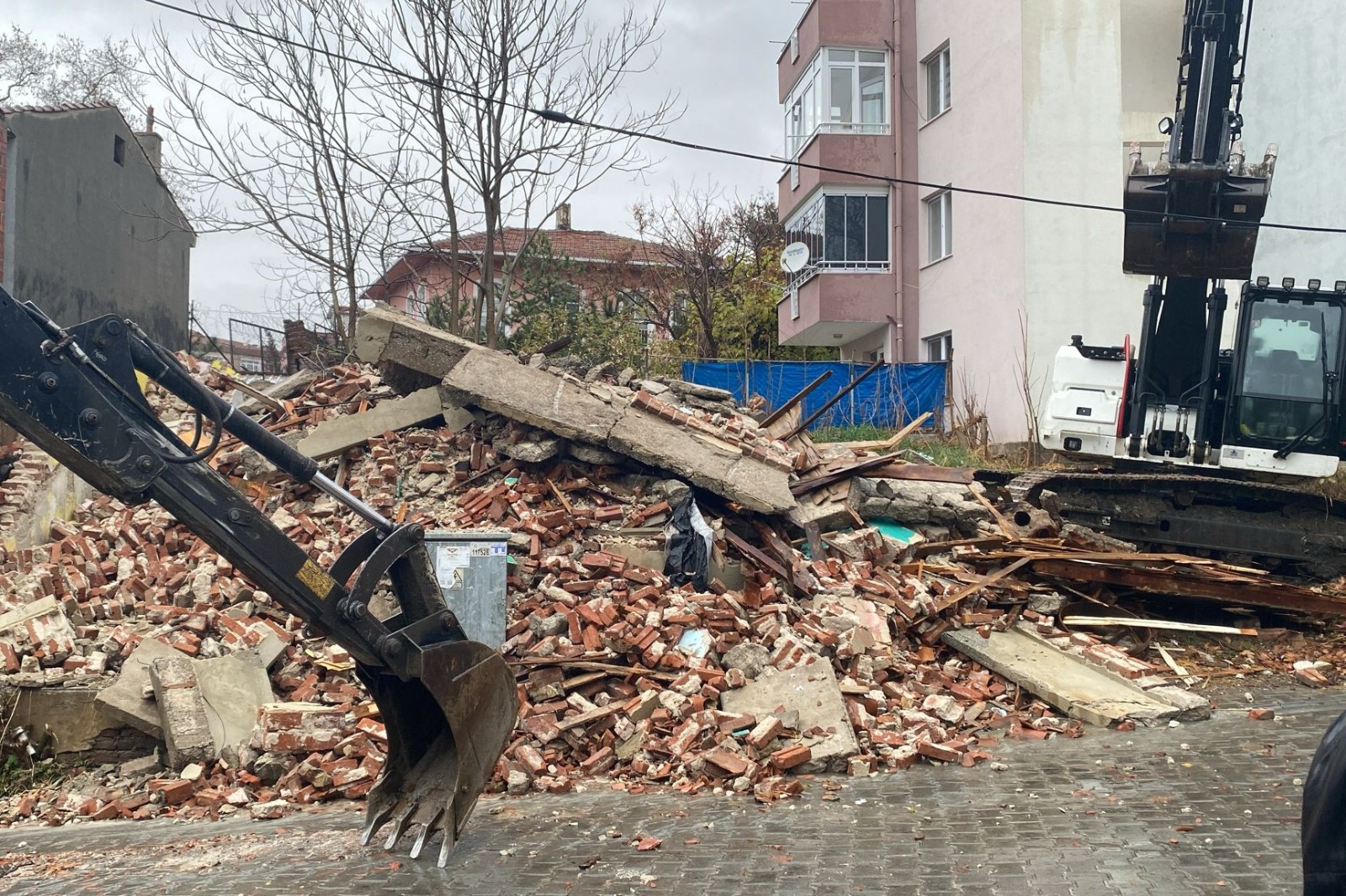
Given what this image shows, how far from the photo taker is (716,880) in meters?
5.23

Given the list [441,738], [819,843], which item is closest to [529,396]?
[441,738]

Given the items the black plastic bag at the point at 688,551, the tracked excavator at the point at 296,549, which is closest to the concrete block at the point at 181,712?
the tracked excavator at the point at 296,549

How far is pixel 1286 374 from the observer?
1194cm

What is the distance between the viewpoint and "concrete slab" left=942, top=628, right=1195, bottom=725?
8.20m

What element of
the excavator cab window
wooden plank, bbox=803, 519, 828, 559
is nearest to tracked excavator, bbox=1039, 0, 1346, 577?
the excavator cab window

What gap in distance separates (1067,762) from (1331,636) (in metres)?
5.23

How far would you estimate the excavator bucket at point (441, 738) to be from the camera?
17.8ft

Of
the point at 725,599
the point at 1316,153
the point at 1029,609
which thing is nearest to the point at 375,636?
the point at 725,599

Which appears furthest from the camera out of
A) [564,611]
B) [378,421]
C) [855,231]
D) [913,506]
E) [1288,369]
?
[855,231]

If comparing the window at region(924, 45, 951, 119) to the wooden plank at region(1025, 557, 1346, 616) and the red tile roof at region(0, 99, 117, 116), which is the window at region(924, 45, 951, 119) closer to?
the wooden plank at region(1025, 557, 1346, 616)

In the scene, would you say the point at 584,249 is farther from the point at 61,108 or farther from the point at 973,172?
the point at 61,108

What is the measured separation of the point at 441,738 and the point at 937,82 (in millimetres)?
22051

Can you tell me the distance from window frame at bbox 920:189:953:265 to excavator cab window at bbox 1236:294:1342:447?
37.5 ft

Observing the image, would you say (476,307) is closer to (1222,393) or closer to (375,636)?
(1222,393)
